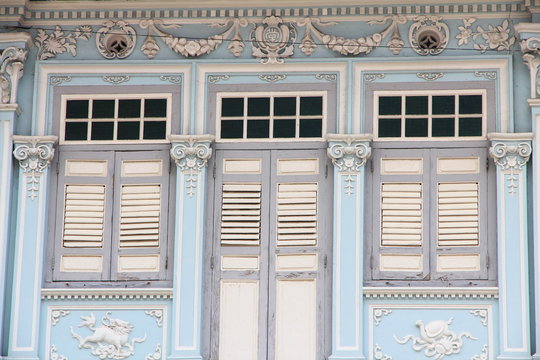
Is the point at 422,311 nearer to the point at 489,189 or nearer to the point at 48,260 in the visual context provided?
the point at 489,189

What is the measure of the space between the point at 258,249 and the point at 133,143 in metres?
1.83

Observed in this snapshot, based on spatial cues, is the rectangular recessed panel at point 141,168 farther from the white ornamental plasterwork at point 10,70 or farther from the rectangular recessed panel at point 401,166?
the rectangular recessed panel at point 401,166

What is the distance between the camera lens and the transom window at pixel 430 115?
15.9 metres

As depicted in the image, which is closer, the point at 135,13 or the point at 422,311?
the point at 422,311

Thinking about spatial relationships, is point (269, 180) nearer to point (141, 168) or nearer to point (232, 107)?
point (232, 107)

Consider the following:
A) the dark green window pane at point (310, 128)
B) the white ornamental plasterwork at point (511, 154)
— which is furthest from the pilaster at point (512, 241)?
the dark green window pane at point (310, 128)

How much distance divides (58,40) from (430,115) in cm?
422

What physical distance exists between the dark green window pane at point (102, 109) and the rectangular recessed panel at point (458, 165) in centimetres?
365

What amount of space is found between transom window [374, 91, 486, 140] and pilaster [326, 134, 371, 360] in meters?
0.40

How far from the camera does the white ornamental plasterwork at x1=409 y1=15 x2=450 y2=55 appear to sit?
632 inches

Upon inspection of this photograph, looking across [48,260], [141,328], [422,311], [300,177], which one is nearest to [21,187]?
[48,260]

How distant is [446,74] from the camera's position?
1599 centimetres

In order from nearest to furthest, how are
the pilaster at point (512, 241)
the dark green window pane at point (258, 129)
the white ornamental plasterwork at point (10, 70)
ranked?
the pilaster at point (512, 241)
the dark green window pane at point (258, 129)
the white ornamental plasterwork at point (10, 70)

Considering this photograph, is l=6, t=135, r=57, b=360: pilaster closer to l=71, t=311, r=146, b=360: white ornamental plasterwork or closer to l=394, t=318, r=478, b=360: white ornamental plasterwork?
l=71, t=311, r=146, b=360: white ornamental plasterwork
